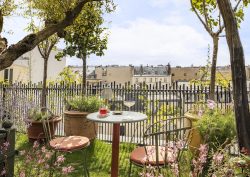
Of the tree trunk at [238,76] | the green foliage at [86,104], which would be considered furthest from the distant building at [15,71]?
the tree trunk at [238,76]

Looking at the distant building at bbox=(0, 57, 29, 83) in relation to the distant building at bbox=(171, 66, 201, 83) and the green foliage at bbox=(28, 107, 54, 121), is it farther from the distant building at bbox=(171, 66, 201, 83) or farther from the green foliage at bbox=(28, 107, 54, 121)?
the distant building at bbox=(171, 66, 201, 83)

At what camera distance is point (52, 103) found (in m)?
10.5

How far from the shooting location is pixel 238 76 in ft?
7.78

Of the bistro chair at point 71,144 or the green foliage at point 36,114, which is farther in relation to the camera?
the green foliage at point 36,114

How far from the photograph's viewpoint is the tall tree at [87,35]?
29.0ft

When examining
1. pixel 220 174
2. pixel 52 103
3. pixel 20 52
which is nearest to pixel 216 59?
pixel 20 52

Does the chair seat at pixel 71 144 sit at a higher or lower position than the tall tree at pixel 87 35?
lower

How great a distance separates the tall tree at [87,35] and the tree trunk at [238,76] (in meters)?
6.53

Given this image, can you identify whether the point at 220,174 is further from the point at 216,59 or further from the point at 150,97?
the point at 150,97

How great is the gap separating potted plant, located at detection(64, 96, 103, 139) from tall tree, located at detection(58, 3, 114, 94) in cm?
190

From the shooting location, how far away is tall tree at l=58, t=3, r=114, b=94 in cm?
883

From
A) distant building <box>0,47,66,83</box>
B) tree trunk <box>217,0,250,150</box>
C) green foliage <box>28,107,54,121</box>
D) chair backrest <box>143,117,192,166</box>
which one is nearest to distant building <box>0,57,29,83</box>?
distant building <box>0,47,66,83</box>

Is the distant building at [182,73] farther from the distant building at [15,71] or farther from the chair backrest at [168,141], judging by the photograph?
the chair backrest at [168,141]

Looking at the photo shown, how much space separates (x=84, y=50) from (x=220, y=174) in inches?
302
